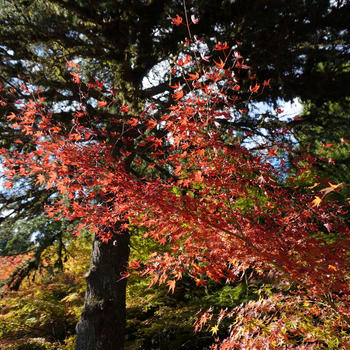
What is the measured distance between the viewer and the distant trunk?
3.75m

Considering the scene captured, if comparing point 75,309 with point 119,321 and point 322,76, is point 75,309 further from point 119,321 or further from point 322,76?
point 322,76

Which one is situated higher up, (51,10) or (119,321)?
(51,10)

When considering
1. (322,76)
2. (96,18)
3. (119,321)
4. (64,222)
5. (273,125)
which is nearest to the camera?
(119,321)

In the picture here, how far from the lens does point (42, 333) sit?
18.5ft

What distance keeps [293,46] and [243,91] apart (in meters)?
1.28

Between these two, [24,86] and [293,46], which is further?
[293,46]

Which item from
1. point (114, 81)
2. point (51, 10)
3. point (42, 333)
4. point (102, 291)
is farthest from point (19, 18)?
point (42, 333)

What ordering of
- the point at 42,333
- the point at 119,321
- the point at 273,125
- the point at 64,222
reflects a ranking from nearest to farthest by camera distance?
the point at 119,321 → the point at 273,125 → the point at 42,333 → the point at 64,222

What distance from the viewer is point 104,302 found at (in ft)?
13.0

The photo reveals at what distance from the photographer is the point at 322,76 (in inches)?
187

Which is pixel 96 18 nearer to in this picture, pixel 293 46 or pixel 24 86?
pixel 24 86

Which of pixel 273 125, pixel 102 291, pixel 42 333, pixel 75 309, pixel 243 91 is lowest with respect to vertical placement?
pixel 42 333

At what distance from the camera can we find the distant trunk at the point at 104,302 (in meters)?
3.75

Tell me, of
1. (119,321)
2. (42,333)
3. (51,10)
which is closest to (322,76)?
(51,10)
